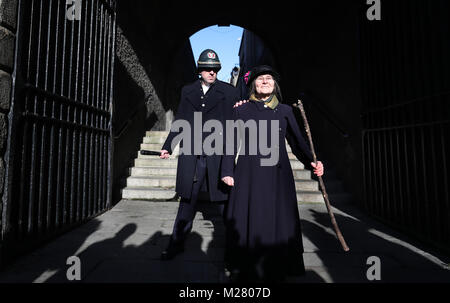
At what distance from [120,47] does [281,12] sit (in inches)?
212

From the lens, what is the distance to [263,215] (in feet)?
5.54

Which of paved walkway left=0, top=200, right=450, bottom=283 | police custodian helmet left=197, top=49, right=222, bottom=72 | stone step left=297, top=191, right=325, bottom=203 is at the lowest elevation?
paved walkway left=0, top=200, right=450, bottom=283

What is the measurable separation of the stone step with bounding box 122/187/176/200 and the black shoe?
2.14 metres

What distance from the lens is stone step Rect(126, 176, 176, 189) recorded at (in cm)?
449

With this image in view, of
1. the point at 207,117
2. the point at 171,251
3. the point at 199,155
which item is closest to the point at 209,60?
the point at 207,117

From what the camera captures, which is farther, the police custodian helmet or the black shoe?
the police custodian helmet

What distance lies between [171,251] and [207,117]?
123 centimetres

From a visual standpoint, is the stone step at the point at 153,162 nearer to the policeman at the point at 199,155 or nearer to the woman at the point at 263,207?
the policeman at the point at 199,155

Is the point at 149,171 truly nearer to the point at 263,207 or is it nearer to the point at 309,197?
the point at 309,197

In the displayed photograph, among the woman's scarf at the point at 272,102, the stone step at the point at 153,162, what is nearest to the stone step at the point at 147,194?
the stone step at the point at 153,162

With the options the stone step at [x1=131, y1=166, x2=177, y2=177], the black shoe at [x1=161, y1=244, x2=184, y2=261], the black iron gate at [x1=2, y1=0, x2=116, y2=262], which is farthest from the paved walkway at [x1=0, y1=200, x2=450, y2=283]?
the stone step at [x1=131, y1=166, x2=177, y2=177]

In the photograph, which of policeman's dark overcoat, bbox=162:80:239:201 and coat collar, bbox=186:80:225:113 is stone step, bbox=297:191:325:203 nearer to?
policeman's dark overcoat, bbox=162:80:239:201
